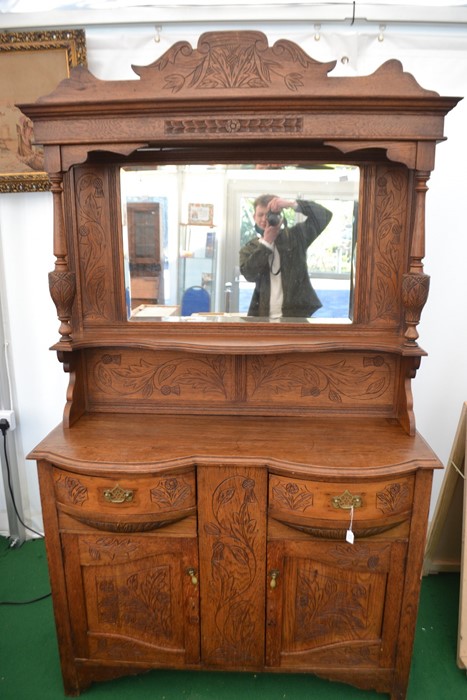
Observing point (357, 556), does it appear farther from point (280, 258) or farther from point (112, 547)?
point (280, 258)

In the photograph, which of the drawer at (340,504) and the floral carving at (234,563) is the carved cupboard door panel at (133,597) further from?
the drawer at (340,504)

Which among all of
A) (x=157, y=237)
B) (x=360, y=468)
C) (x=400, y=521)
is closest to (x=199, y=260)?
(x=157, y=237)

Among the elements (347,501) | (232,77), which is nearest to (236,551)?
(347,501)

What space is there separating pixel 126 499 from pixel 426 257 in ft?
4.86

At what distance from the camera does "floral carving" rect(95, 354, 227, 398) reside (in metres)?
1.73

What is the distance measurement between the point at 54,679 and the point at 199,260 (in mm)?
1586

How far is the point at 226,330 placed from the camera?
1698mm

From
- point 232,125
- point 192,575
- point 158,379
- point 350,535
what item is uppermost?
point 232,125

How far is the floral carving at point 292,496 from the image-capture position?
140 cm

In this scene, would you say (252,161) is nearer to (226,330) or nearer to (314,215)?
(314,215)

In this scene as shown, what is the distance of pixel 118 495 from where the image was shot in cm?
141

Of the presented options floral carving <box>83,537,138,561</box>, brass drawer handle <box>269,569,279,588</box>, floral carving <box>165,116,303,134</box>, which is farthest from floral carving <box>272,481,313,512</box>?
floral carving <box>165,116,303,134</box>

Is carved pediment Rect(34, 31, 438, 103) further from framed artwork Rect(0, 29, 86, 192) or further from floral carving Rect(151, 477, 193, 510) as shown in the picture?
floral carving Rect(151, 477, 193, 510)

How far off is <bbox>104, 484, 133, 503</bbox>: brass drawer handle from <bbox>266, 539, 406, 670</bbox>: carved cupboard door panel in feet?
1.53
